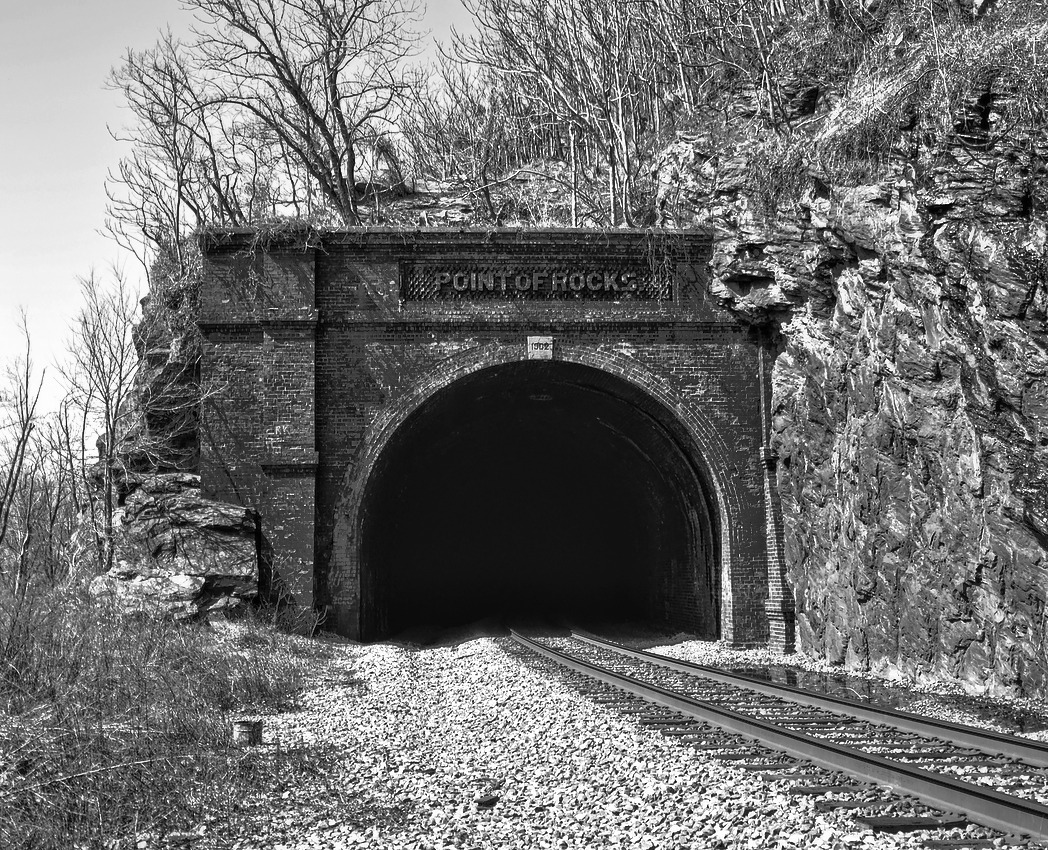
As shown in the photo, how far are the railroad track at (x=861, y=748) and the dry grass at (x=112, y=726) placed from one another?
293 cm

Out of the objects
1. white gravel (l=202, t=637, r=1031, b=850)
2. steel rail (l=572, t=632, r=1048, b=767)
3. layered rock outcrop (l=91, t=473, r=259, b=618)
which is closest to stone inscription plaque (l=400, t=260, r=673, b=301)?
layered rock outcrop (l=91, t=473, r=259, b=618)

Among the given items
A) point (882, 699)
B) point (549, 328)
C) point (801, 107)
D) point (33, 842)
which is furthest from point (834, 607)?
point (33, 842)

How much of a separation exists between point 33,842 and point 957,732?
5.44 m

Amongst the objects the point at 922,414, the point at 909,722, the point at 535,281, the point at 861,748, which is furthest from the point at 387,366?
the point at 861,748

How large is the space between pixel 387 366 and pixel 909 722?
393 inches

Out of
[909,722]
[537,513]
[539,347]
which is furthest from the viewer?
[537,513]

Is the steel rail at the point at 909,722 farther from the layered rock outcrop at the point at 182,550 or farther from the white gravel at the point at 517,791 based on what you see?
the layered rock outcrop at the point at 182,550

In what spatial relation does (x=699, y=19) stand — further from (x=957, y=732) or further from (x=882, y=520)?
(x=957, y=732)

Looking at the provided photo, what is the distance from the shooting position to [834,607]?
505 inches

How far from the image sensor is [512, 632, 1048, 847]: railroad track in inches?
180

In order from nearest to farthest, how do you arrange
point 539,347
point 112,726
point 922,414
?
1. point 112,726
2. point 922,414
3. point 539,347

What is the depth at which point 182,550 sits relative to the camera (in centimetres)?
1415

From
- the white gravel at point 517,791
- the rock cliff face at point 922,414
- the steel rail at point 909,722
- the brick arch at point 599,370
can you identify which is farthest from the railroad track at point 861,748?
the brick arch at point 599,370

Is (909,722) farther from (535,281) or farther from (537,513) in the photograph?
(537,513)
